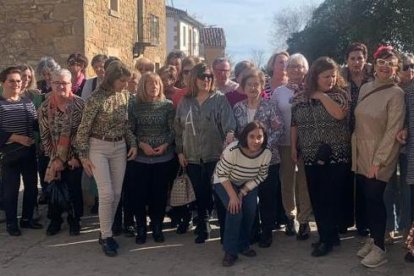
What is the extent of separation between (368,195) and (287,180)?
40.4 inches

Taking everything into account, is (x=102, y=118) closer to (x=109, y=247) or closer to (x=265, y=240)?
(x=109, y=247)

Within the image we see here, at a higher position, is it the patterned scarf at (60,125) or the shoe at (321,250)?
the patterned scarf at (60,125)

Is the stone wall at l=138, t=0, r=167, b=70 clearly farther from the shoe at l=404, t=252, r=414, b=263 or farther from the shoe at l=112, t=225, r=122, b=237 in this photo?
the shoe at l=404, t=252, r=414, b=263

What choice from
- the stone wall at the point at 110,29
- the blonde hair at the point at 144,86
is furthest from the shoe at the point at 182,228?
the stone wall at the point at 110,29

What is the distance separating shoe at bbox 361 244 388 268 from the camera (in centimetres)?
434

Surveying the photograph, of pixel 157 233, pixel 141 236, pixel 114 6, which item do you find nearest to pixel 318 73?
pixel 157 233

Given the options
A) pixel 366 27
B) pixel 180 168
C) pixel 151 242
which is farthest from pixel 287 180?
pixel 366 27

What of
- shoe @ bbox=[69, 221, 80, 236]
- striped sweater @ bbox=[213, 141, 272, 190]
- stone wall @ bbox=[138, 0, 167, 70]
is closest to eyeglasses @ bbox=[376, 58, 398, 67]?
striped sweater @ bbox=[213, 141, 272, 190]

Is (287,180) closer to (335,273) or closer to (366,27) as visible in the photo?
(335,273)

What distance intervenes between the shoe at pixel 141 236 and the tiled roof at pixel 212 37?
48037mm

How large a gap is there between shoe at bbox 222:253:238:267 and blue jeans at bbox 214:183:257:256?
0.03m

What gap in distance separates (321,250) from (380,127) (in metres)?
1.24

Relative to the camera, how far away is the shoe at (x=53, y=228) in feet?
17.9

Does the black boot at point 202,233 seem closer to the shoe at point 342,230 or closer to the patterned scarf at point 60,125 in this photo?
the shoe at point 342,230
